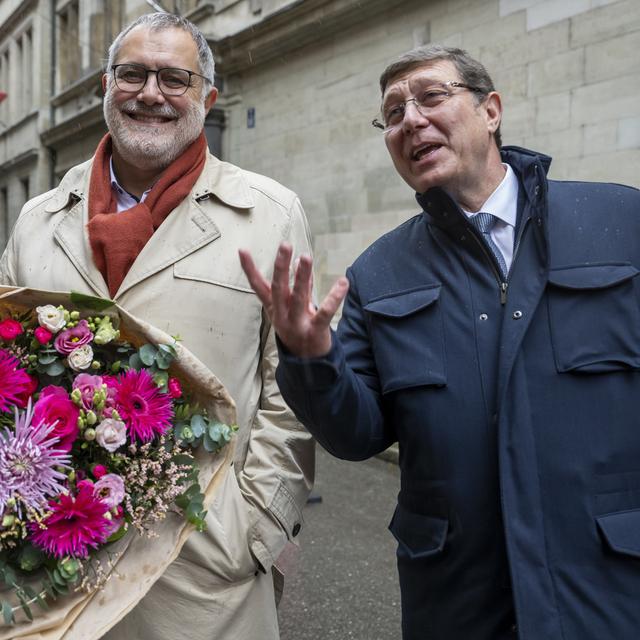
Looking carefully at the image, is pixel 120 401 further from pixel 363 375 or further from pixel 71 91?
pixel 71 91

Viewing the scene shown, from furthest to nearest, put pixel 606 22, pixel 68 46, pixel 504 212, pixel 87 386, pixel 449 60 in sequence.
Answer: pixel 68 46
pixel 606 22
pixel 449 60
pixel 504 212
pixel 87 386

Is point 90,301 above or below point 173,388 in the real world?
above

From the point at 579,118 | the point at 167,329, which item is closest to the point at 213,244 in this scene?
the point at 167,329

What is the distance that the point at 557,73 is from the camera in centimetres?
674

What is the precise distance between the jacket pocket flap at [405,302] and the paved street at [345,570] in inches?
70.3

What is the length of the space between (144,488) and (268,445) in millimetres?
497

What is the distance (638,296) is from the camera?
1741 millimetres

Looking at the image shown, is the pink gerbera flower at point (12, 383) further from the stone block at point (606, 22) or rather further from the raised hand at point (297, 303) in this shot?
the stone block at point (606, 22)

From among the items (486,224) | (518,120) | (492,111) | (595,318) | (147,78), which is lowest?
(595,318)

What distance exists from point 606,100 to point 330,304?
5740 millimetres

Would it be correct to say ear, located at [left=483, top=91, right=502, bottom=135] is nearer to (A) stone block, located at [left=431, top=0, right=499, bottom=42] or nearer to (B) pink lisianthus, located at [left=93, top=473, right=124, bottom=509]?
(B) pink lisianthus, located at [left=93, top=473, right=124, bottom=509]

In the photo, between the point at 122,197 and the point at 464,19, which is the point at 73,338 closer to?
the point at 122,197

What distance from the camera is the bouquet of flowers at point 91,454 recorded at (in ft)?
5.09

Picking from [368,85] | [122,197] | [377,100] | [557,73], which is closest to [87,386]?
[122,197]
